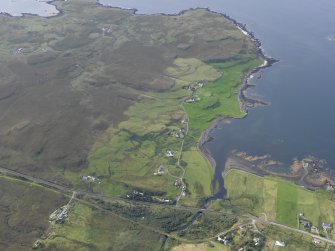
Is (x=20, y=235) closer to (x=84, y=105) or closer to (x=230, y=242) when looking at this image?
(x=230, y=242)

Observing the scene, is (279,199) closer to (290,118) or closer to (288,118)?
(288,118)

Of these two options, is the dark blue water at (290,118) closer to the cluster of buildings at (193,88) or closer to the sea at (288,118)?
the sea at (288,118)

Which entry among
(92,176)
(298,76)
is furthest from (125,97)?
(298,76)

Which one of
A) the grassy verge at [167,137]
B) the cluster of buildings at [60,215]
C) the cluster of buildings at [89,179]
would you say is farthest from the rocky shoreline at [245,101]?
the cluster of buildings at [60,215]

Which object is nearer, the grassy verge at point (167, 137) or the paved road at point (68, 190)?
the paved road at point (68, 190)

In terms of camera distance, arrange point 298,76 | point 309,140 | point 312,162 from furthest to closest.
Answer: point 298,76, point 309,140, point 312,162

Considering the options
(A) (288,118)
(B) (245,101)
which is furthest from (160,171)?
(A) (288,118)

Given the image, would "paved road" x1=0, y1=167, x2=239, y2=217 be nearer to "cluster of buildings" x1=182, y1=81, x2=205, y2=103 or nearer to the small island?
the small island

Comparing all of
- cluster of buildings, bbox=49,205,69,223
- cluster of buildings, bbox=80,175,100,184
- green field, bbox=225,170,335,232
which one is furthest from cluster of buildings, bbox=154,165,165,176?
cluster of buildings, bbox=49,205,69,223
